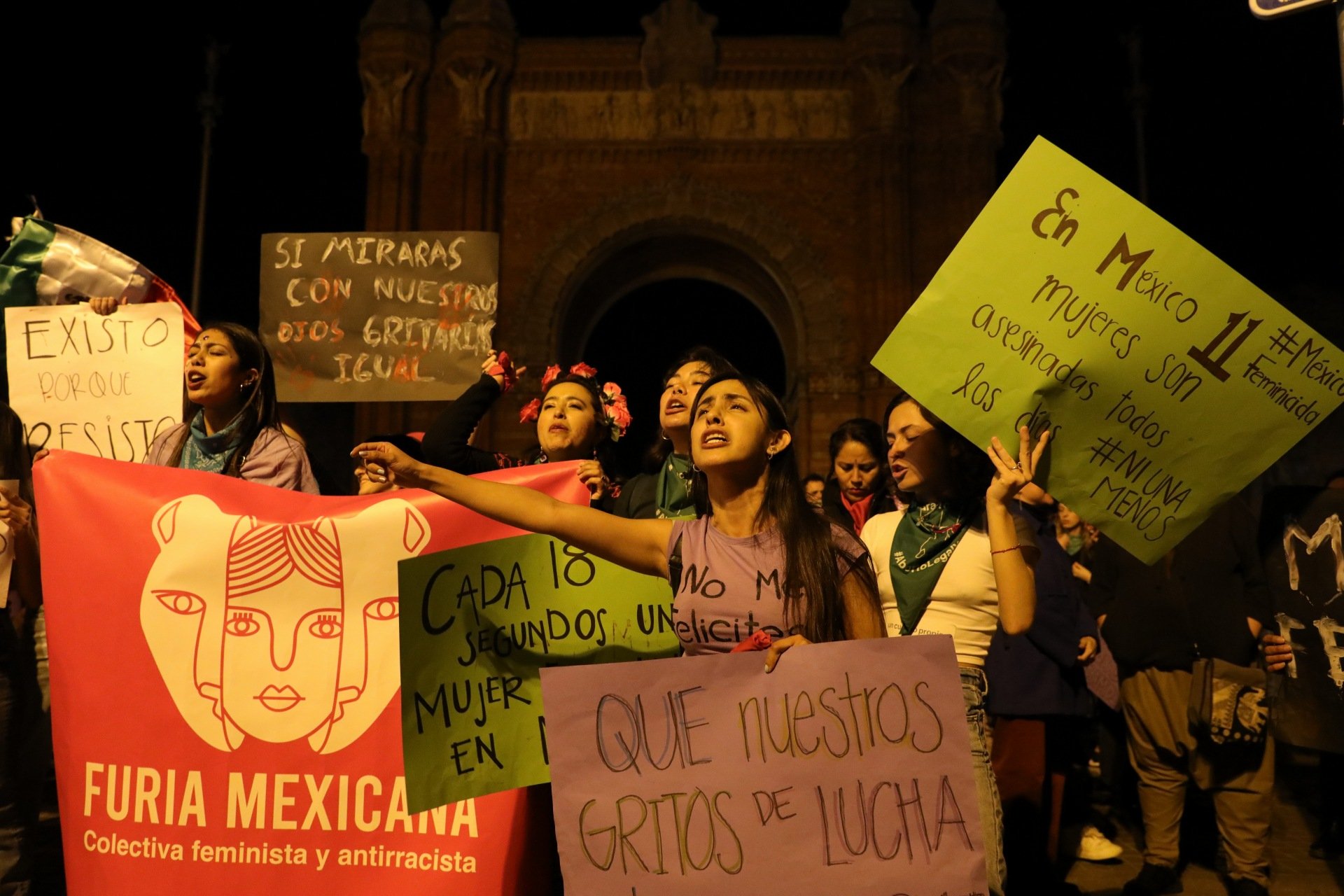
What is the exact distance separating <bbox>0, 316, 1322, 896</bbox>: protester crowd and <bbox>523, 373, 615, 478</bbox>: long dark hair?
0.01 metres

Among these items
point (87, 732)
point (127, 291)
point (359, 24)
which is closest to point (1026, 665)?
point (87, 732)

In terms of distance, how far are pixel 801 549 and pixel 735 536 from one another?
7.5 inches

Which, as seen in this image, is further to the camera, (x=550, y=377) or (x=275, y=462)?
(x=550, y=377)

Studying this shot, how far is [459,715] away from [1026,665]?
2310 millimetres

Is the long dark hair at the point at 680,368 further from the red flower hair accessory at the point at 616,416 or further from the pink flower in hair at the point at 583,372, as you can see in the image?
the pink flower in hair at the point at 583,372

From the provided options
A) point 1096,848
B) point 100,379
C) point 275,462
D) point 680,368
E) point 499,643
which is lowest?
point 1096,848

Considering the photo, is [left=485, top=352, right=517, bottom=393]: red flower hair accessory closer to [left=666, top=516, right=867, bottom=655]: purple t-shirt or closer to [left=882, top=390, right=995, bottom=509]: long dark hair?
[left=882, top=390, right=995, bottom=509]: long dark hair

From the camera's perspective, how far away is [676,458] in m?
3.66

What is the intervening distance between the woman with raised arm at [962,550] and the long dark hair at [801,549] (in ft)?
1.46

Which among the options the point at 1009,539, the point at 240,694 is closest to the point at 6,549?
the point at 240,694

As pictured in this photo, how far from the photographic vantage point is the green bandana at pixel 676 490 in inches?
140

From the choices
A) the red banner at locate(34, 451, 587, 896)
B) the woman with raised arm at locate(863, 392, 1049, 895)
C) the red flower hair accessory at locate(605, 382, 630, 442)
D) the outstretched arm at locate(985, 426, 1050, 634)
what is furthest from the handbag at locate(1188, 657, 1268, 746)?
the red banner at locate(34, 451, 587, 896)

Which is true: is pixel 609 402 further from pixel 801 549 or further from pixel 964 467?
pixel 801 549

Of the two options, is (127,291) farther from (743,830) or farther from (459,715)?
(743,830)
